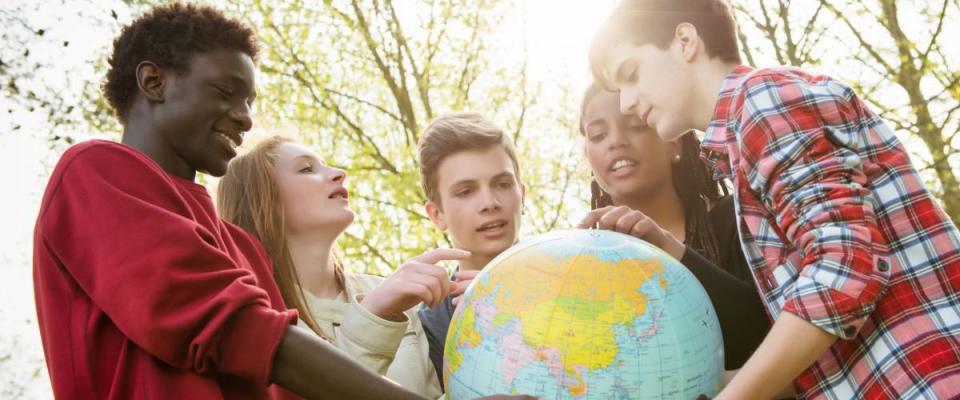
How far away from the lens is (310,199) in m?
3.66

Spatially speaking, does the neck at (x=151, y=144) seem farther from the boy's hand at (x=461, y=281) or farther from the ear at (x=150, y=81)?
the boy's hand at (x=461, y=281)

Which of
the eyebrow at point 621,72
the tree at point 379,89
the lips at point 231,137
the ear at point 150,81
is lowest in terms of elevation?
the lips at point 231,137

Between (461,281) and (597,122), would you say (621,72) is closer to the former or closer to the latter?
(597,122)

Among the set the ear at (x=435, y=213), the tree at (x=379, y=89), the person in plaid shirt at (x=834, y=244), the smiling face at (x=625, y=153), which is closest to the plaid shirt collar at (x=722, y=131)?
the person in plaid shirt at (x=834, y=244)

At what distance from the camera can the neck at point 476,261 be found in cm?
372

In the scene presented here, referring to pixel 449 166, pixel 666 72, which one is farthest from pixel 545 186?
pixel 666 72

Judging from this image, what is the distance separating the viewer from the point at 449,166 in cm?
379

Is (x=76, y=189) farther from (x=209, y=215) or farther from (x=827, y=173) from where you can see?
(x=827, y=173)

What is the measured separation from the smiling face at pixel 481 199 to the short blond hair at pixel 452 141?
0.12 ft

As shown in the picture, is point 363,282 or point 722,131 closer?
point 722,131

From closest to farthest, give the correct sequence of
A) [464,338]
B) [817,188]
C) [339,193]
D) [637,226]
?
[817,188] < [464,338] < [637,226] < [339,193]

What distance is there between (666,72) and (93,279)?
1.81 meters

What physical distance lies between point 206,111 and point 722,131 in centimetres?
150

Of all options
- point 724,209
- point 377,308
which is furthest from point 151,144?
point 724,209
